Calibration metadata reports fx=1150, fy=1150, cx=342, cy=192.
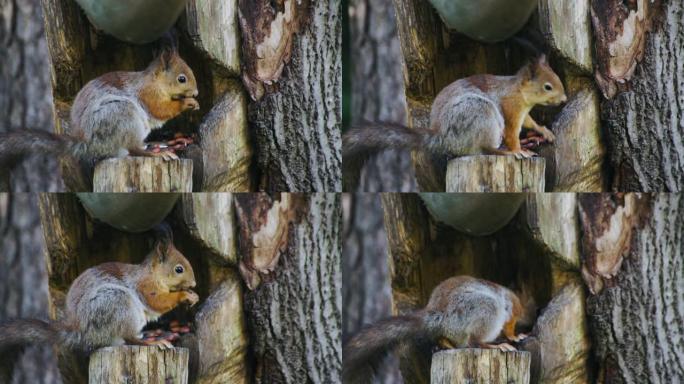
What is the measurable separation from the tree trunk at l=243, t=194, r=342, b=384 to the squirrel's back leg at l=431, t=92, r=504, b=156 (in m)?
0.46

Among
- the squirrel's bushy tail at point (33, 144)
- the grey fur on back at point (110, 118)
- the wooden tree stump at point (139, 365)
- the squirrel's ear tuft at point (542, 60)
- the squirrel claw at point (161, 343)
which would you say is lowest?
the wooden tree stump at point (139, 365)

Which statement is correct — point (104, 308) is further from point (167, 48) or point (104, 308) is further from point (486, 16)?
point (486, 16)

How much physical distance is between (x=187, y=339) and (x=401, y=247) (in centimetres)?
82

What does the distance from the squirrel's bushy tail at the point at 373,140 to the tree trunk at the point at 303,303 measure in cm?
16

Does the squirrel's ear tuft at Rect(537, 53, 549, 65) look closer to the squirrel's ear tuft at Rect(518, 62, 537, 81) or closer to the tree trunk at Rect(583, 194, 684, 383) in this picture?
the squirrel's ear tuft at Rect(518, 62, 537, 81)

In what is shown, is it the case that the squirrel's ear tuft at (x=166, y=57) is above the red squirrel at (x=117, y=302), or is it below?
above

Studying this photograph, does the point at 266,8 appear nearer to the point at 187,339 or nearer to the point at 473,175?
the point at 473,175

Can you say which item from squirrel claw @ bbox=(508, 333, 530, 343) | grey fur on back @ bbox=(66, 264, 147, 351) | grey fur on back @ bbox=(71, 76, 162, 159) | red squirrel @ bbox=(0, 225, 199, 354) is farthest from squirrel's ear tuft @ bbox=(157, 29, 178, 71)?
squirrel claw @ bbox=(508, 333, 530, 343)

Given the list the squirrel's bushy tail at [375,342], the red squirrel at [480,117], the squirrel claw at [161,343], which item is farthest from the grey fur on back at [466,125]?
the squirrel claw at [161,343]

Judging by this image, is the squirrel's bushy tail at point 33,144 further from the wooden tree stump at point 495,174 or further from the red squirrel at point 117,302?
the wooden tree stump at point 495,174

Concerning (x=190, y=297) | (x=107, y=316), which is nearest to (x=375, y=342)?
(x=190, y=297)

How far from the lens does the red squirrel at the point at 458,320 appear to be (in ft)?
13.1

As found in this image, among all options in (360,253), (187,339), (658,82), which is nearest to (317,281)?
(360,253)

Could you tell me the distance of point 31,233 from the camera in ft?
13.4
